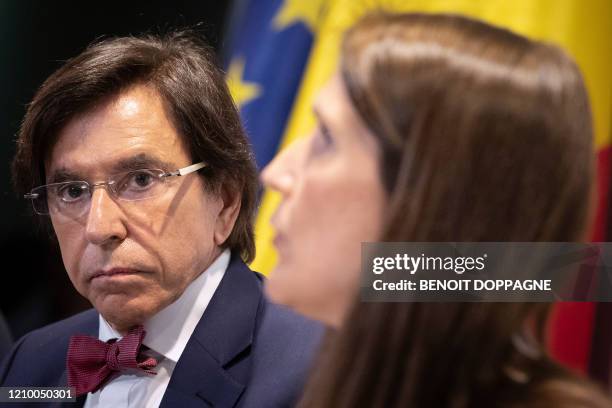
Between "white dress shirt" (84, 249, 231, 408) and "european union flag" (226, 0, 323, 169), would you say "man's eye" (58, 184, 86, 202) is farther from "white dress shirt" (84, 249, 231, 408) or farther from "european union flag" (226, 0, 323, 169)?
"european union flag" (226, 0, 323, 169)

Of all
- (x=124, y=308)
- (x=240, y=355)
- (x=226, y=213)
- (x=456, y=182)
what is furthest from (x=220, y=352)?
(x=456, y=182)

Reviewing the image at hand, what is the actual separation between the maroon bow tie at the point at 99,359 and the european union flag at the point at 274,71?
92cm

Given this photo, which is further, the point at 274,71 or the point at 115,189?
the point at 274,71

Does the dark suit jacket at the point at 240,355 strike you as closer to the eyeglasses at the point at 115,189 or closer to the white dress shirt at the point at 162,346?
the white dress shirt at the point at 162,346

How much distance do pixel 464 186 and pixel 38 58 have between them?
1.87 meters

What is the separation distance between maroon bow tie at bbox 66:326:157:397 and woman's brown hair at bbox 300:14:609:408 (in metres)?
0.66

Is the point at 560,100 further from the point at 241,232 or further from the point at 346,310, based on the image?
the point at 241,232

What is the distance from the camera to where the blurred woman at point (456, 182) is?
99 centimetres

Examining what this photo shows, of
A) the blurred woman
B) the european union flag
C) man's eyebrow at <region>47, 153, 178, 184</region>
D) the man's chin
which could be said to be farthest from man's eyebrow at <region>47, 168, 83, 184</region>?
the european union flag

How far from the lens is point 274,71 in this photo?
98.2 inches

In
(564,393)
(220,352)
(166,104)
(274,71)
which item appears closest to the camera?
(564,393)

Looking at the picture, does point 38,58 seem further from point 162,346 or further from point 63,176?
point 162,346

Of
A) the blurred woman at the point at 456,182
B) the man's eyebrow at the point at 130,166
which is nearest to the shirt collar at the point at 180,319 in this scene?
the man's eyebrow at the point at 130,166

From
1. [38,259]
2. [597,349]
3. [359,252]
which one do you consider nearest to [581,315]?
[597,349]
